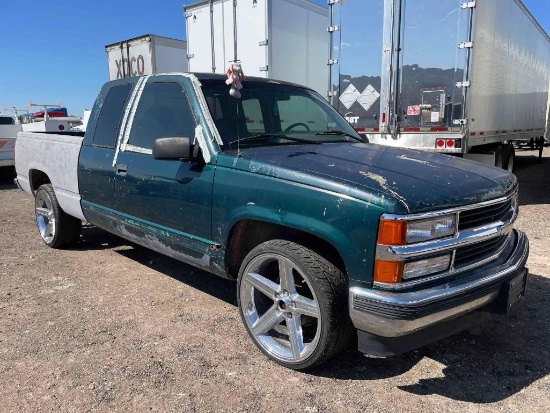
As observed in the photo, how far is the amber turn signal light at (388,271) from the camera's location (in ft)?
7.63

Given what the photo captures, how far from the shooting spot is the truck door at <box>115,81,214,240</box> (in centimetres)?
328

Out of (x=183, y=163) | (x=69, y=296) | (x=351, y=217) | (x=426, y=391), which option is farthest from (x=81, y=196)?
(x=426, y=391)

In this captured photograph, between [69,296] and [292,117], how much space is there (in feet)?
8.28

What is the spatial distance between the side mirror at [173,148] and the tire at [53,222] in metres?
2.66

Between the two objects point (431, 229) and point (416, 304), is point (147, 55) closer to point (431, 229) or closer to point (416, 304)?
point (431, 229)

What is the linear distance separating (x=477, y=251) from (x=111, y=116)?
3.39 meters

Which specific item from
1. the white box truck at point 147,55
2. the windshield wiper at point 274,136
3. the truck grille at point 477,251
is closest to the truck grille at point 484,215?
the truck grille at point 477,251

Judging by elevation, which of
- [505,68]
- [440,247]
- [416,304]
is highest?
[505,68]

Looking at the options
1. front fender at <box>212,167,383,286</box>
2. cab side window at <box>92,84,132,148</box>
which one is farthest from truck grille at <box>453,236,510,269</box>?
cab side window at <box>92,84,132,148</box>

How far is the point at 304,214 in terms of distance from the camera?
260 centimetres

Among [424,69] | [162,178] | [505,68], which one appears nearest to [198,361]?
[162,178]

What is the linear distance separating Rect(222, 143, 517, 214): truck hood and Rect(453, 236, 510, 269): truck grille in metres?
0.27

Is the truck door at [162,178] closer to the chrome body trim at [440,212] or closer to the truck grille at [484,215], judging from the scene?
the chrome body trim at [440,212]

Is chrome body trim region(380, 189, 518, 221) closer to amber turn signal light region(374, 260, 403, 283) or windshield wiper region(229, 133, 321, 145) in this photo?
amber turn signal light region(374, 260, 403, 283)
